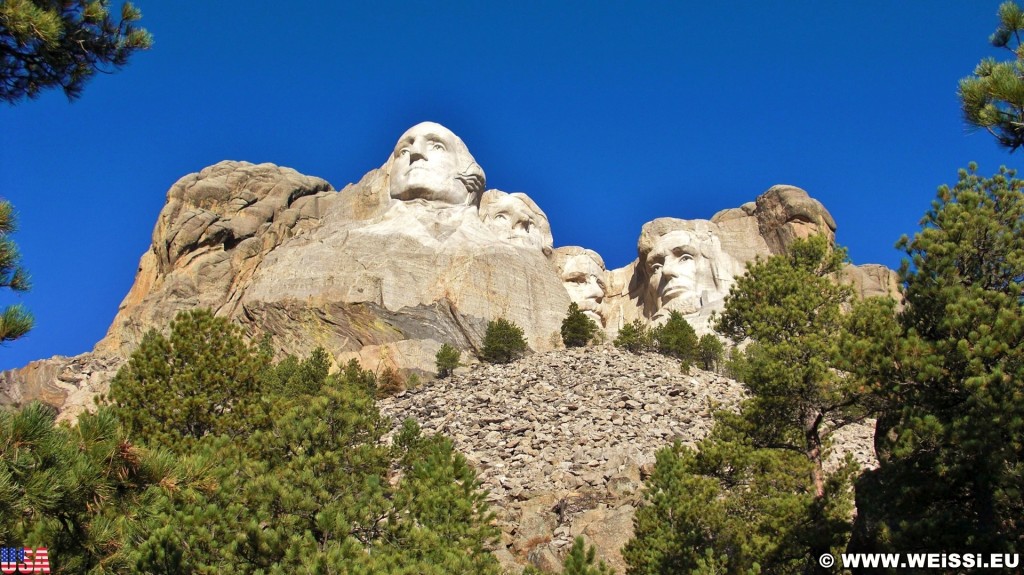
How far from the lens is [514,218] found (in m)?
55.2

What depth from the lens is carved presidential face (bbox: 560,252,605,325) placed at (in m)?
58.1

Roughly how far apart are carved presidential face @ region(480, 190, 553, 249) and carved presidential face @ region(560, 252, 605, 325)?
8.53 feet

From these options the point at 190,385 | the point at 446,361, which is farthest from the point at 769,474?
the point at 446,361

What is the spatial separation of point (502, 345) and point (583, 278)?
18.8m

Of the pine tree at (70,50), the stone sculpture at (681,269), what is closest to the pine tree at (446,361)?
the stone sculpture at (681,269)

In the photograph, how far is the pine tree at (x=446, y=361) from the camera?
3872 cm

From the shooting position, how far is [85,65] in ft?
33.6

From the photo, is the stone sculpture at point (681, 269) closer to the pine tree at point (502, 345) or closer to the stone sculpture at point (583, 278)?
the stone sculpture at point (583, 278)

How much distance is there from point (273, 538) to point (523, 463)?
589 inches

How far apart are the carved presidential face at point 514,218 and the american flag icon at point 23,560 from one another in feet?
149

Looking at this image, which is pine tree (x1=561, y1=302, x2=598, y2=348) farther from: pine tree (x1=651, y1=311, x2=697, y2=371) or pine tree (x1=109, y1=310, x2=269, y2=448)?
pine tree (x1=109, y1=310, x2=269, y2=448)

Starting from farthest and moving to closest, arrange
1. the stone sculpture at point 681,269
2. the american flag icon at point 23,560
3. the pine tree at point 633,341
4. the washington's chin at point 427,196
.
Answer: the stone sculpture at point 681,269
the washington's chin at point 427,196
the pine tree at point 633,341
the american flag icon at point 23,560

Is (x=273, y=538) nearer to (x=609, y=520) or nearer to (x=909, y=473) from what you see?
(x=909, y=473)

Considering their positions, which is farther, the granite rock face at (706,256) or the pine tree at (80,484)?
the granite rock face at (706,256)
